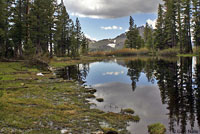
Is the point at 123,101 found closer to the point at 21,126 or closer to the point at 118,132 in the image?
the point at 118,132

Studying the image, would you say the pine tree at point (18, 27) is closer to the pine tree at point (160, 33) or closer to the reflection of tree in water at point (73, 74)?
the reflection of tree in water at point (73, 74)

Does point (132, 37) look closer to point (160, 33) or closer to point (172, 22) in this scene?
point (160, 33)

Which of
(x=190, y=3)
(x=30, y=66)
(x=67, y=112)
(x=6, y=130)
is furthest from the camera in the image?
(x=190, y=3)

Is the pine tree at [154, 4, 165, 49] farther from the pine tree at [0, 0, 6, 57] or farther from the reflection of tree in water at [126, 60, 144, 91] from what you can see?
the pine tree at [0, 0, 6, 57]

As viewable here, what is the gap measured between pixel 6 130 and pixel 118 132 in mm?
3938

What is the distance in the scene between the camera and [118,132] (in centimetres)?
620

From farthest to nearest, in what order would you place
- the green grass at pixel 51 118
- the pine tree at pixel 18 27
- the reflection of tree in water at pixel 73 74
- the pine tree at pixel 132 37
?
the pine tree at pixel 132 37
the pine tree at pixel 18 27
the reflection of tree in water at pixel 73 74
the green grass at pixel 51 118

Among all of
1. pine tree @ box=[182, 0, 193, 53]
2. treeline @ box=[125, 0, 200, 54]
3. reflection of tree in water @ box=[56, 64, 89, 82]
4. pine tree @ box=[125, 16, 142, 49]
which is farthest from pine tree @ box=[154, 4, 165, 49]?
reflection of tree in water @ box=[56, 64, 89, 82]

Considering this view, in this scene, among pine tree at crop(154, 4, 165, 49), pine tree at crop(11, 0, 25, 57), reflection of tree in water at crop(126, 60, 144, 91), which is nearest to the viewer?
reflection of tree in water at crop(126, 60, 144, 91)

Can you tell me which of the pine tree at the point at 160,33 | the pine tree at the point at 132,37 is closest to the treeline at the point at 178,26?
the pine tree at the point at 160,33

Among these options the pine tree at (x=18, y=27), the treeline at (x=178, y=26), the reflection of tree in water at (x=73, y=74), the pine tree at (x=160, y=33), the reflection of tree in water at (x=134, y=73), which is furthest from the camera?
the pine tree at (x=160, y=33)

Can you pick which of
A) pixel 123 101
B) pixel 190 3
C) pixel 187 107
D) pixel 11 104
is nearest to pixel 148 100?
pixel 123 101

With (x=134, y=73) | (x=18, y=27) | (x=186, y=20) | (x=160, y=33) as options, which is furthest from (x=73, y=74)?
(x=160, y=33)

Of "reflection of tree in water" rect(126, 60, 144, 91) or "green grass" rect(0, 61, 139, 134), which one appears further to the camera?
"reflection of tree in water" rect(126, 60, 144, 91)
